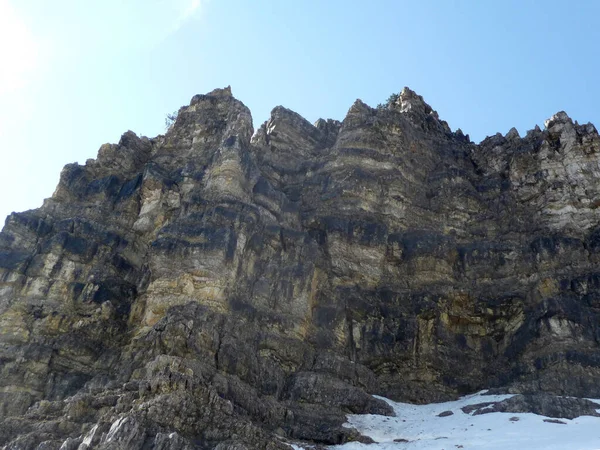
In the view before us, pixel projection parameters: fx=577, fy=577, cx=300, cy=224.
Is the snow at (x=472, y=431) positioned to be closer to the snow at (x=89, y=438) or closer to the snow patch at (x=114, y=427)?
the snow patch at (x=114, y=427)

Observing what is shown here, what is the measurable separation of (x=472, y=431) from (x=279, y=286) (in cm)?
1664

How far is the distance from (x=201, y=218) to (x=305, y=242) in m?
8.23

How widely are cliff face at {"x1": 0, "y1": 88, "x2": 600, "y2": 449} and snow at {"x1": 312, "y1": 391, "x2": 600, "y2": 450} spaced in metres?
1.75

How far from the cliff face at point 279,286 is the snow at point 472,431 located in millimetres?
1749

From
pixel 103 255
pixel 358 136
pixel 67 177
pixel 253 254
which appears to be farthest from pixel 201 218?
pixel 358 136

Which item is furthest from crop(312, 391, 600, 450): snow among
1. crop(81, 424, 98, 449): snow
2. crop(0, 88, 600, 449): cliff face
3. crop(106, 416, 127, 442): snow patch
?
crop(81, 424, 98, 449): snow

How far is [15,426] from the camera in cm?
2702

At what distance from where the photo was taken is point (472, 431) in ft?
97.4

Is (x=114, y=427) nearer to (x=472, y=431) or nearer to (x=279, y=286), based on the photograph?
(x=472, y=431)

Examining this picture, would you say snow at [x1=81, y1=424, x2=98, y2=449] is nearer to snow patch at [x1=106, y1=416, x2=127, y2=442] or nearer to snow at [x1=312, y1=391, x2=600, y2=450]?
snow patch at [x1=106, y1=416, x2=127, y2=442]

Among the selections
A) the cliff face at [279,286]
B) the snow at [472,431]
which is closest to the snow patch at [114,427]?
the cliff face at [279,286]

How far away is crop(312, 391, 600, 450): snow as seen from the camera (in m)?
26.4

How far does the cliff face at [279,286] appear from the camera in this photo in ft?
102

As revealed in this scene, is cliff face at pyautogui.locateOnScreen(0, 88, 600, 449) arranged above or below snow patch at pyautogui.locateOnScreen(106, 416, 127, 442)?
above
